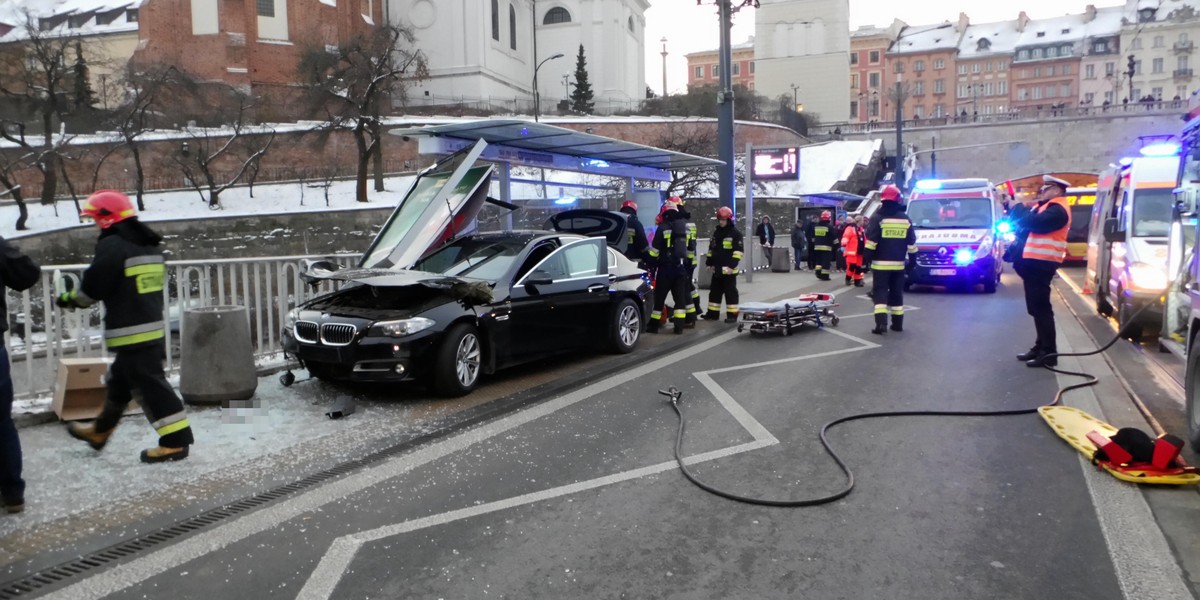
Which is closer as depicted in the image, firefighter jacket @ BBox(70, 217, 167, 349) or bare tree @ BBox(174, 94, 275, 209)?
firefighter jacket @ BBox(70, 217, 167, 349)

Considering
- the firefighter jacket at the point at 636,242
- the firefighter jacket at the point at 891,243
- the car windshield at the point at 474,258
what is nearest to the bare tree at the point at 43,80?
the firefighter jacket at the point at 636,242

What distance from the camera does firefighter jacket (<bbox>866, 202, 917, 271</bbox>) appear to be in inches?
456

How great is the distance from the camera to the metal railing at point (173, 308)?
22.1 ft

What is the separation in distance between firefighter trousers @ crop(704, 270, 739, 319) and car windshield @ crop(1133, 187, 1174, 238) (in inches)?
205

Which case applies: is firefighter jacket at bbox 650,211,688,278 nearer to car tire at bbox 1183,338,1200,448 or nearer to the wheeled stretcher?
the wheeled stretcher

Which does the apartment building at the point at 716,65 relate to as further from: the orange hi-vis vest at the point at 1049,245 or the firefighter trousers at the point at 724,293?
the orange hi-vis vest at the point at 1049,245

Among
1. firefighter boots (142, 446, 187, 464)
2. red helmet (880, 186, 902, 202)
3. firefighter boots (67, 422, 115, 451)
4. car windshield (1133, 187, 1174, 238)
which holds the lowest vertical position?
firefighter boots (142, 446, 187, 464)

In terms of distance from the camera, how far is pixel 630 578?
3.83 metres

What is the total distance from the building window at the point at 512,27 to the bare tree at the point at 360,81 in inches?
875

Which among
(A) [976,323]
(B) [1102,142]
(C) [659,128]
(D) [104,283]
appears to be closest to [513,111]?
(C) [659,128]

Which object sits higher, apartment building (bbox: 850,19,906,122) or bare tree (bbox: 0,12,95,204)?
apartment building (bbox: 850,19,906,122)

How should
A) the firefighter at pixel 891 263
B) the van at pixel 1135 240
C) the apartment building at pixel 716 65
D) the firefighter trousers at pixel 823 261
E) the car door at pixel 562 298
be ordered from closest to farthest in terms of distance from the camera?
the car door at pixel 562 298, the van at pixel 1135 240, the firefighter at pixel 891 263, the firefighter trousers at pixel 823 261, the apartment building at pixel 716 65

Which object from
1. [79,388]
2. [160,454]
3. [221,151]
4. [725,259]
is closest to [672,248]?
[725,259]

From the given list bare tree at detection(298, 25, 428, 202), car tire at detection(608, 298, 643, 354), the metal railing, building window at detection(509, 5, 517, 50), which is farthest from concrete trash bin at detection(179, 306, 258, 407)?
building window at detection(509, 5, 517, 50)
